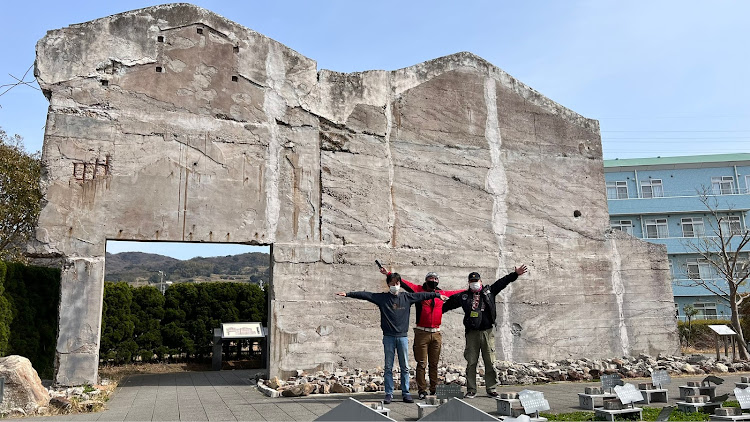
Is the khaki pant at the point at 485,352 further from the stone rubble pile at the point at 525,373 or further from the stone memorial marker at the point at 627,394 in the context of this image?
the stone memorial marker at the point at 627,394

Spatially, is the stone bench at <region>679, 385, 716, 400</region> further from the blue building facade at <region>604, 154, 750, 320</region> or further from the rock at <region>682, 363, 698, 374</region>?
the blue building facade at <region>604, 154, 750, 320</region>

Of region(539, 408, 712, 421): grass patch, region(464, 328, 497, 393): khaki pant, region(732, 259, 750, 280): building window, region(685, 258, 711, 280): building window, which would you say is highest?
region(685, 258, 711, 280): building window

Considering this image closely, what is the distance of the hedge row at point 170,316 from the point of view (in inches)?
557

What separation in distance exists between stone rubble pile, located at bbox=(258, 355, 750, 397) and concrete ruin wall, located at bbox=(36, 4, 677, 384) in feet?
1.29

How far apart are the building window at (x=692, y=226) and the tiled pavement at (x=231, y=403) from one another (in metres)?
26.7

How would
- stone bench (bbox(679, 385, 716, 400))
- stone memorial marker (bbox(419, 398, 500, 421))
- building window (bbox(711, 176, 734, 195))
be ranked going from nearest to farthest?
stone memorial marker (bbox(419, 398, 500, 421)) < stone bench (bbox(679, 385, 716, 400)) < building window (bbox(711, 176, 734, 195))

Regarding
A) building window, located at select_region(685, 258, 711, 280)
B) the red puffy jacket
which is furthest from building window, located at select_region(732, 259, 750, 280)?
the red puffy jacket

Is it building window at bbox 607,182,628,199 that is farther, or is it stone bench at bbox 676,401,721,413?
building window at bbox 607,182,628,199

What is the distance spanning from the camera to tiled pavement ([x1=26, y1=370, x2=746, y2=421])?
6195mm

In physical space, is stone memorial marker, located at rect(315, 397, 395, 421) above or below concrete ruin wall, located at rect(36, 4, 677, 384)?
below

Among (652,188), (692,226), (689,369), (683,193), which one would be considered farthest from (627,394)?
(683,193)

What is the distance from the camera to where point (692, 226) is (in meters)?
33.3

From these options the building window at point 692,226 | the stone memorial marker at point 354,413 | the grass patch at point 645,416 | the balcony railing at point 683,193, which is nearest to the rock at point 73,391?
the grass patch at point 645,416

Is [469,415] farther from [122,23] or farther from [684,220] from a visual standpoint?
[684,220]
